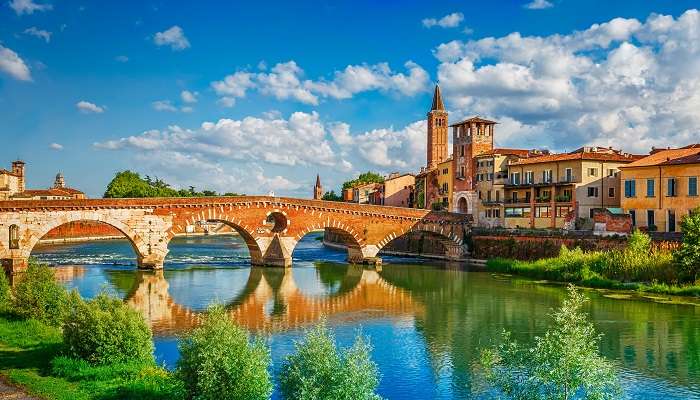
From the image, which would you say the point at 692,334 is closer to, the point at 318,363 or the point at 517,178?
the point at 318,363

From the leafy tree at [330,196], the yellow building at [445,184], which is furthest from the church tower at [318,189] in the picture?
the yellow building at [445,184]

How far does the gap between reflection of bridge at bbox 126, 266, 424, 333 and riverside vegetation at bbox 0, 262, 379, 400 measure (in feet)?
15.8

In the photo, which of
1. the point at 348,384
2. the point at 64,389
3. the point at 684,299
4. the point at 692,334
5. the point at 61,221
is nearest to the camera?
the point at 348,384

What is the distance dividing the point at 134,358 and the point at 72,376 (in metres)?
1.67

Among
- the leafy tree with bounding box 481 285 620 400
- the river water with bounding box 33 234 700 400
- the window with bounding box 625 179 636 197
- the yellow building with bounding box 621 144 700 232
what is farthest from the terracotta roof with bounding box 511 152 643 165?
the leafy tree with bounding box 481 285 620 400

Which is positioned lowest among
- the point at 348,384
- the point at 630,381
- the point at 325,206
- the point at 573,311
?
the point at 630,381

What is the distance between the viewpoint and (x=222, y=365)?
11.6 meters

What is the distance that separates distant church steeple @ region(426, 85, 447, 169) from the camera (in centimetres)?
8490

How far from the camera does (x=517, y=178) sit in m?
54.4

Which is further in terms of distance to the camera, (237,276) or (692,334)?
(237,276)

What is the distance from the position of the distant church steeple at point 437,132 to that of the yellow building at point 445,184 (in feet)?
61.8

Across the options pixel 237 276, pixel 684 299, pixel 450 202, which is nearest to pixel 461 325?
pixel 684 299

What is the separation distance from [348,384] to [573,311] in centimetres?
379

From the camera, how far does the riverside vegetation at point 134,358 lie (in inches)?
422
